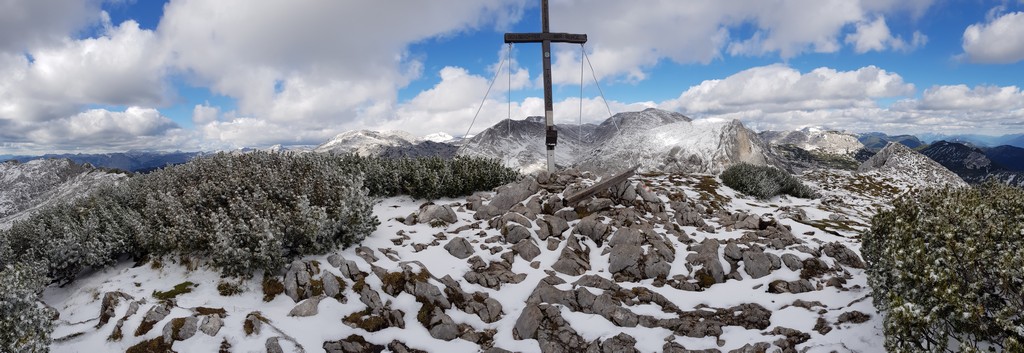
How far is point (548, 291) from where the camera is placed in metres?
10.6

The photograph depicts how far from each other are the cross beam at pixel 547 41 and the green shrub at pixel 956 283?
1381 centimetres

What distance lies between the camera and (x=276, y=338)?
8188mm

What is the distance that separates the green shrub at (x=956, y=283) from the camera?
18.6 feet

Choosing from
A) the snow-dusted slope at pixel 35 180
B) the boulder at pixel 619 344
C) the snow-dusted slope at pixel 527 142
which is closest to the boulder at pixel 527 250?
the boulder at pixel 619 344

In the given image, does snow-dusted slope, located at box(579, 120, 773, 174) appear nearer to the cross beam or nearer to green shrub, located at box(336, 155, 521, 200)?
the cross beam

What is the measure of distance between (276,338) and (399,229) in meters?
6.29

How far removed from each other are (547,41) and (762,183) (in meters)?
14.2

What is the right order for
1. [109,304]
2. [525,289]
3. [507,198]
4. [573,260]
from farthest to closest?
[507,198] < [573,260] < [525,289] < [109,304]

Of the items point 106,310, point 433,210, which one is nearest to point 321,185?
point 433,210

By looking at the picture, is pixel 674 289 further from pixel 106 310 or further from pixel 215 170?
pixel 215 170

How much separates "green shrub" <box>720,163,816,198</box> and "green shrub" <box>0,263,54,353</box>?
1047 inches

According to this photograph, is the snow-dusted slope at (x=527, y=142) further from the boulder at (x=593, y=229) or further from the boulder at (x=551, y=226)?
the boulder at (x=593, y=229)

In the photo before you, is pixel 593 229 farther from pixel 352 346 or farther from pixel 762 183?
pixel 762 183

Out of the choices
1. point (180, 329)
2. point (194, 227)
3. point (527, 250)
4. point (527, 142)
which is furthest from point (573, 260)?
point (527, 142)
